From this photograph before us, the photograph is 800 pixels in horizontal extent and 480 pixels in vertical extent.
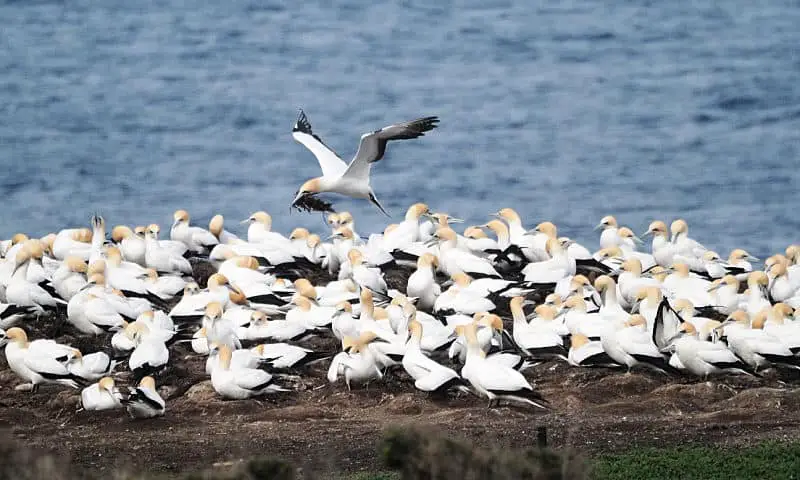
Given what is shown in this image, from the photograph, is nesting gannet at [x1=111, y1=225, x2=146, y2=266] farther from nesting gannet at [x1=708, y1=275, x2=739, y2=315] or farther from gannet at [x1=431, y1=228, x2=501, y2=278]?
nesting gannet at [x1=708, y1=275, x2=739, y2=315]

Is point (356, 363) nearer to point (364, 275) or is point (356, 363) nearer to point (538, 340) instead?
point (538, 340)

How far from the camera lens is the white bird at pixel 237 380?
40.4ft

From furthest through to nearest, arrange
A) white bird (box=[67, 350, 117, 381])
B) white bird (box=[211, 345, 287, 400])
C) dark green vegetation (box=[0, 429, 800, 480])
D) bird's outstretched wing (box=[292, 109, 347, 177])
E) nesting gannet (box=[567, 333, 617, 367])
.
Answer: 1. bird's outstretched wing (box=[292, 109, 347, 177])
2. white bird (box=[67, 350, 117, 381])
3. nesting gannet (box=[567, 333, 617, 367])
4. white bird (box=[211, 345, 287, 400])
5. dark green vegetation (box=[0, 429, 800, 480])

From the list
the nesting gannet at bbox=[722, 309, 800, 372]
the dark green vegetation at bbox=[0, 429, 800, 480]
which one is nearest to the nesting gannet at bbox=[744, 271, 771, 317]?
the nesting gannet at bbox=[722, 309, 800, 372]

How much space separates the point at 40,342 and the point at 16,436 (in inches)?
52.8

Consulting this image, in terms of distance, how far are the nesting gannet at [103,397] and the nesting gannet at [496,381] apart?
101 inches

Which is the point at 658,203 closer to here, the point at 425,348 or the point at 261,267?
the point at 261,267

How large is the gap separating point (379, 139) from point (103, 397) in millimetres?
4191

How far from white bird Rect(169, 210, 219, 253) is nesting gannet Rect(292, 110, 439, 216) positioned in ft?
3.23

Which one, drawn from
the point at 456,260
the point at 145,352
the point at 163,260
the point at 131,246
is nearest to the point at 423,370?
the point at 145,352

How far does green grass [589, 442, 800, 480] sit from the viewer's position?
995 cm

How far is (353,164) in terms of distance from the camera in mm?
15953

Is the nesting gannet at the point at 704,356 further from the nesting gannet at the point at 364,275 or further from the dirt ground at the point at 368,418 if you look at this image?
the nesting gannet at the point at 364,275

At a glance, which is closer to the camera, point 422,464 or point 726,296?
point 422,464
